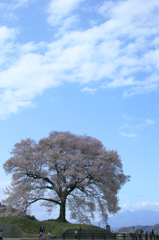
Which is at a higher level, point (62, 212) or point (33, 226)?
point (62, 212)

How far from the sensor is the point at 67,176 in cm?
4134

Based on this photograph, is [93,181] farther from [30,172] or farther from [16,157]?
[16,157]

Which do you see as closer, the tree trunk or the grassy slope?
the grassy slope

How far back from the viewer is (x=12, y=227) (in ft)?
120

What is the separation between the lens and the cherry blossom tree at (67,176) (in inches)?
1677

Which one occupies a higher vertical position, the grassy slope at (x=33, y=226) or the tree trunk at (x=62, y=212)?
the tree trunk at (x=62, y=212)

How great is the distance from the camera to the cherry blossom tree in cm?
4259

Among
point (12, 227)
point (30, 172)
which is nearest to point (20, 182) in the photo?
point (30, 172)

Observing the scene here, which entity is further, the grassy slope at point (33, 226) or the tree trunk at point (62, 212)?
the tree trunk at point (62, 212)

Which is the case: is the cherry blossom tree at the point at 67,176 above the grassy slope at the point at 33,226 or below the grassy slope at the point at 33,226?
above

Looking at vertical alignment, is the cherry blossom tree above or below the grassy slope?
above

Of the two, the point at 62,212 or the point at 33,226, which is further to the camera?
the point at 62,212

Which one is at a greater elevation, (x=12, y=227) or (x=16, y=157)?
(x=16, y=157)

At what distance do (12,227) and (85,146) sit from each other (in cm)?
1713
